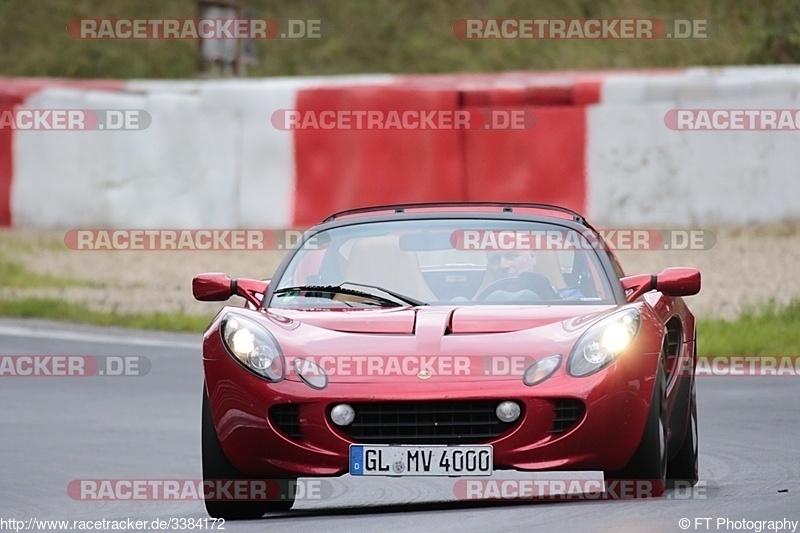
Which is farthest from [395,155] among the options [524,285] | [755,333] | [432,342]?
[432,342]

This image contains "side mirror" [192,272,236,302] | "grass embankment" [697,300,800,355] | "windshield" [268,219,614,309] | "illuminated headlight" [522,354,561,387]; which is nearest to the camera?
"illuminated headlight" [522,354,561,387]

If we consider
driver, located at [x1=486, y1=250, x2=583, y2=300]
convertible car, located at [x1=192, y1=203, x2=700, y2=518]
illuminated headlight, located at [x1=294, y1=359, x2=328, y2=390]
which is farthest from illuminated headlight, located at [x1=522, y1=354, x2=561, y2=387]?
driver, located at [x1=486, y1=250, x2=583, y2=300]

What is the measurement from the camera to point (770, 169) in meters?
17.6

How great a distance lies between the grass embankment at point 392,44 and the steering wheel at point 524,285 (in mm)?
17051

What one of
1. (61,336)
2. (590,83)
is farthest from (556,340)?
(590,83)

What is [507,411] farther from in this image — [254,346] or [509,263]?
[509,263]

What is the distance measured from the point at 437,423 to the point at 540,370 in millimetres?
431

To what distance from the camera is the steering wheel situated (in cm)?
746

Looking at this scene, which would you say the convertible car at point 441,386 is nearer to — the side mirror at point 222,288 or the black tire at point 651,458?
the black tire at point 651,458

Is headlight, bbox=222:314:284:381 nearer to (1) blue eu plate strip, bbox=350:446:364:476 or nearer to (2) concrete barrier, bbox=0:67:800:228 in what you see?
(1) blue eu plate strip, bbox=350:446:364:476

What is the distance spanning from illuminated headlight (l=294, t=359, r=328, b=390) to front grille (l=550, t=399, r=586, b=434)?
0.86 m

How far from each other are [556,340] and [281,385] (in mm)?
1048

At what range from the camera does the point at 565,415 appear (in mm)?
6488

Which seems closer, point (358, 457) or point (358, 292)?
point (358, 457)
